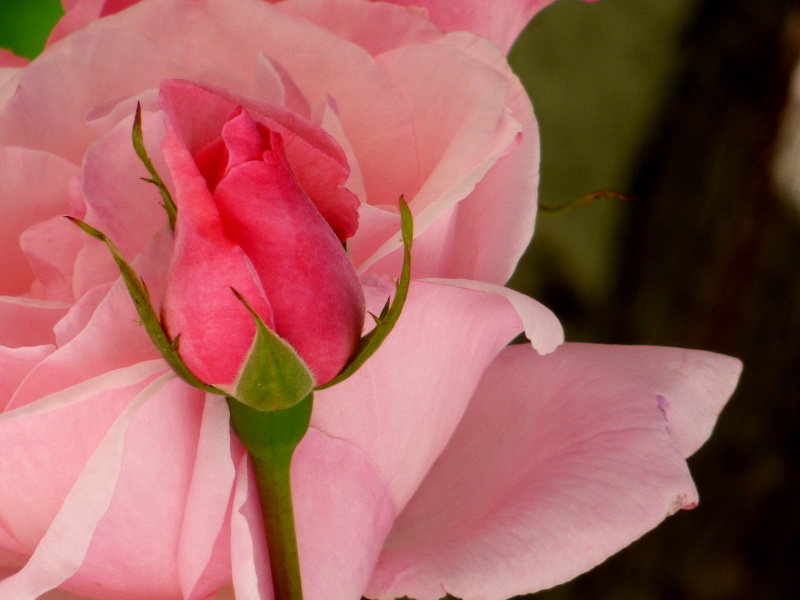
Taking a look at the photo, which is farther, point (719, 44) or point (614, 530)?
point (719, 44)

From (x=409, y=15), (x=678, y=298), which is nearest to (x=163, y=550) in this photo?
(x=409, y=15)

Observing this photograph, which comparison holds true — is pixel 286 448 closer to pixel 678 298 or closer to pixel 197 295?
pixel 197 295

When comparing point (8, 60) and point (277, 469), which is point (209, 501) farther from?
point (8, 60)

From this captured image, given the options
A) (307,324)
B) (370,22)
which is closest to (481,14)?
(370,22)

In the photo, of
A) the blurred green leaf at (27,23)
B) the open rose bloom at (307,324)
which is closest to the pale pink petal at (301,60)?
the open rose bloom at (307,324)

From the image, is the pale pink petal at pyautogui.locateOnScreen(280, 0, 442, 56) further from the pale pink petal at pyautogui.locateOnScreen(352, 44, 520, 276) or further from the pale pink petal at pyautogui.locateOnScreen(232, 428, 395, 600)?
the pale pink petal at pyautogui.locateOnScreen(232, 428, 395, 600)

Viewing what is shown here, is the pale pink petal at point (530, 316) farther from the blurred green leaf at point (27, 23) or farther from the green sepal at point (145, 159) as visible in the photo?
the blurred green leaf at point (27, 23)
